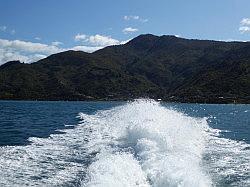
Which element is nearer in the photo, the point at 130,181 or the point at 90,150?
the point at 130,181

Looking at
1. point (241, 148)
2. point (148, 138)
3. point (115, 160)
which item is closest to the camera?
point (115, 160)

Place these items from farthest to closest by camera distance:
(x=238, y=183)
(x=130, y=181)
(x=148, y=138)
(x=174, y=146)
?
(x=148, y=138) < (x=174, y=146) < (x=238, y=183) < (x=130, y=181)

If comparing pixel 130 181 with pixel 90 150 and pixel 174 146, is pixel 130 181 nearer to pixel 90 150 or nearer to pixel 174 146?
pixel 174 146

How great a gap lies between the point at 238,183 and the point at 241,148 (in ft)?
37.7

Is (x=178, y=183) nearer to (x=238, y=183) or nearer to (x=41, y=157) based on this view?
(x=238, y=183)

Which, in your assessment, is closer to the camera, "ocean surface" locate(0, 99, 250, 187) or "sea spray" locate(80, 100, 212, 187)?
"sea spray" locate(80, 100, 212, 187)

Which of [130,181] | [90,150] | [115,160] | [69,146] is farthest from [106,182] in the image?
[69,146]

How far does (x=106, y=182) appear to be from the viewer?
57.2ft

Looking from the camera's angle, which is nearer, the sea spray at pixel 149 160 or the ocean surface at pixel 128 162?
the sea spray at pixel 149 160

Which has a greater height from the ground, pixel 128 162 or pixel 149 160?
pixel 149 160

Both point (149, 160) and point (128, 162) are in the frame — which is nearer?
point (149, 160)

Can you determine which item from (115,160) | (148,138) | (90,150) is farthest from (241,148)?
(115,160)

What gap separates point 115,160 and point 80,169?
2.10 m

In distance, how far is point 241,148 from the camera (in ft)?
Answer: 100
